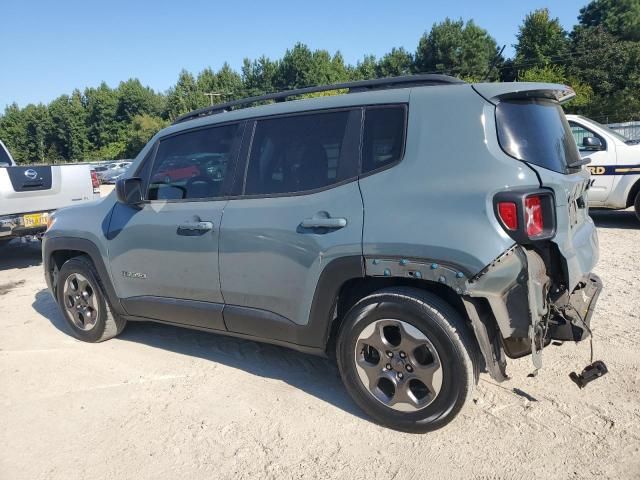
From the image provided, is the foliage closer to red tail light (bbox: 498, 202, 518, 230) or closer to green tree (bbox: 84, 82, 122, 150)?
green tree (bbox: 84, 82, 122, 150)

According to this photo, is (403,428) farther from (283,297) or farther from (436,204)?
(436,204)

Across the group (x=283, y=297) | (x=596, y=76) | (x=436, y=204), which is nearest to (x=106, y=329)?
(x=283, y=297)

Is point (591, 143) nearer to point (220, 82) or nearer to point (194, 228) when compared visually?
point (194, 228)

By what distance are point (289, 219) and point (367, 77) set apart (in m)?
63.3

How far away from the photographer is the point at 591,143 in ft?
26.7

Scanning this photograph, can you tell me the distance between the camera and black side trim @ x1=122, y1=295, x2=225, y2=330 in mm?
3611

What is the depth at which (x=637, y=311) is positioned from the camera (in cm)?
448

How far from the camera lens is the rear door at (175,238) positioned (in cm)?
356

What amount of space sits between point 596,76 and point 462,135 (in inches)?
1868

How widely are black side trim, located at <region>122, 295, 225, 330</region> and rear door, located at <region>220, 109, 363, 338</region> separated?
156mm

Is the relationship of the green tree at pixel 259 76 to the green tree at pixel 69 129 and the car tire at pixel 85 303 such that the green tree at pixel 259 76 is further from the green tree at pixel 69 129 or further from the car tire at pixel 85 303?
the car tire at pixel 85 303

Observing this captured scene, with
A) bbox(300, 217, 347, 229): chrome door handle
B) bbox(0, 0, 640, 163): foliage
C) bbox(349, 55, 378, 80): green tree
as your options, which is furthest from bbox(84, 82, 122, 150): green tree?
bbox(300, 217, 347, 229): chrome door handle

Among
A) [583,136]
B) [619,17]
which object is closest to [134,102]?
[619,17]

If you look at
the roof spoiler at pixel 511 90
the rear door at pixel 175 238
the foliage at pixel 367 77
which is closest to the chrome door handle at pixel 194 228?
the rear door at pixel 175 238
